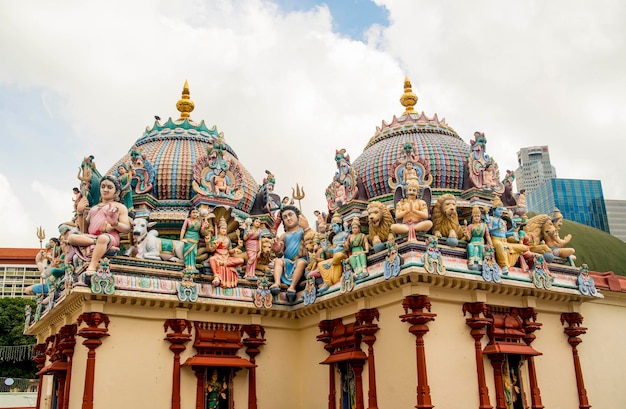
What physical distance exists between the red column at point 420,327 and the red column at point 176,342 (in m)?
5.99

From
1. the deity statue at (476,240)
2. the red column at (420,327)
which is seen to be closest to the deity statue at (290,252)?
the red column at (420,327)

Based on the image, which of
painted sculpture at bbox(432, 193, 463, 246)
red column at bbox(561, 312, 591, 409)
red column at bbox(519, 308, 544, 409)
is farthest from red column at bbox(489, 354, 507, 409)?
painted sculpture at bbox(432, 193, 463, 246)

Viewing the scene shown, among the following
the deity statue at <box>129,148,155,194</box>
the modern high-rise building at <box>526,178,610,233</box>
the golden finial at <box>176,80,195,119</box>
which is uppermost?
the modern high-rise building at <box>526,178,610,233</box>

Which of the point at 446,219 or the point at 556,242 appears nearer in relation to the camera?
the point at 446,219

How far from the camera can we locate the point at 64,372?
664 inches

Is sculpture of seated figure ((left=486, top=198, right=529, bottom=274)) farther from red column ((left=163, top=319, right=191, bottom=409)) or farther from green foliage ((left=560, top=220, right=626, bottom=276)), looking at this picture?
green foliage ((left=560, top=220, right=626, bottom=276))

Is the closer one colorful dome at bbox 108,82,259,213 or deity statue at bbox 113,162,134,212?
deity statue at bbox 113,162,134,212

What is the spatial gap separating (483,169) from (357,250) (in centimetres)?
579

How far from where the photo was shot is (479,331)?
15188 millimetres

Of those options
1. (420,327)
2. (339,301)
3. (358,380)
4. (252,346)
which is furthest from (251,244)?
(420,327)

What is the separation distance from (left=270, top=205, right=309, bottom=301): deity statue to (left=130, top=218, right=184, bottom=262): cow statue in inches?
119

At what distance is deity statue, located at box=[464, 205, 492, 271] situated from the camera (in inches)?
611

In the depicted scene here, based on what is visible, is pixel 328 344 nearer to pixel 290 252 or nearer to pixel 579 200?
pixel 290 252

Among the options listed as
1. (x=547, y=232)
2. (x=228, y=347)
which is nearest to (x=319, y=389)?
(x=228, y=347)
